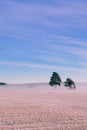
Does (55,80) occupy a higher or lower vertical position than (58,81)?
higher

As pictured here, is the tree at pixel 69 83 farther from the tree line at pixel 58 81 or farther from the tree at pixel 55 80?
the tree at pixel 55 80

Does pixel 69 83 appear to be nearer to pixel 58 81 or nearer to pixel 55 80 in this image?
pixel 58 81

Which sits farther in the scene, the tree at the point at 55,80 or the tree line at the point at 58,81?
the tree line at the point at 58,81

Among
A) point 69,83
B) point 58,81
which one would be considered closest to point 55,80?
point 58,81

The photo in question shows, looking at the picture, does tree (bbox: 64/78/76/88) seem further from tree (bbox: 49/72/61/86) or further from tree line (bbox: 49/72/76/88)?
tree (bbox: 49/72/61/86)

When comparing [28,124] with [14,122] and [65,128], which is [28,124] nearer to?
[14,122]

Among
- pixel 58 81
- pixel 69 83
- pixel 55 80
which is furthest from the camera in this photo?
pixel 58 81

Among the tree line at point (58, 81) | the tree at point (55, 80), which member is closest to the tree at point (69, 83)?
the tree line at point (58, 81)

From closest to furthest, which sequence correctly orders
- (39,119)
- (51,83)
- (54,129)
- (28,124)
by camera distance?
(54,129) < (28,124) < (39,119) < (51,83)

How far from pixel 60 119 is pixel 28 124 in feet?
10.2

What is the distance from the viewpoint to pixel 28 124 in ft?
68.9

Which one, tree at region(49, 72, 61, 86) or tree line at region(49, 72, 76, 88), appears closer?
tree at region(49, 72, 61, 86)

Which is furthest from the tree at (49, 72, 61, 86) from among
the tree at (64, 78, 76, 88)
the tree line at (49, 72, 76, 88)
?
the tree at (64, 78, 76, 88)

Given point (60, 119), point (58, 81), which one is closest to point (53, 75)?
point (58, 81)
